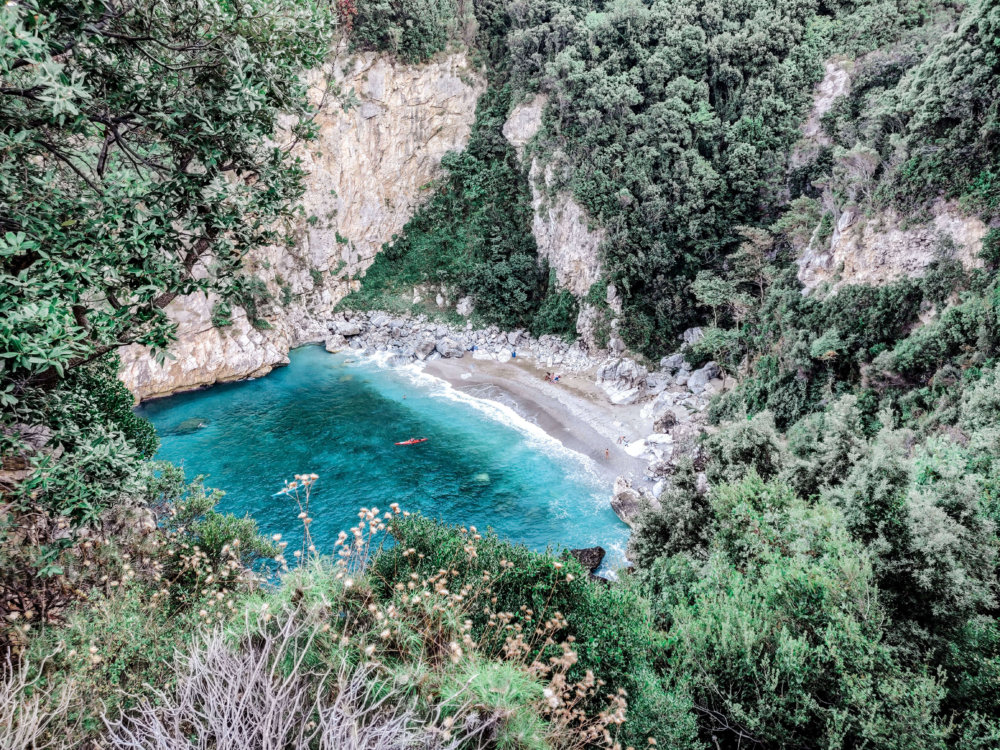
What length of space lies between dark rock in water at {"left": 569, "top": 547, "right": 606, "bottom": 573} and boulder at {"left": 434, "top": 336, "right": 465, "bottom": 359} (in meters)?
21.6

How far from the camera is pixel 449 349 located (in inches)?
1468

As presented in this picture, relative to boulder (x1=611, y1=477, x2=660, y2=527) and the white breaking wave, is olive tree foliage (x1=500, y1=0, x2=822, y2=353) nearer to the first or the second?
the white breaking wave

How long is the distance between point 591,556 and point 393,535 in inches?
440

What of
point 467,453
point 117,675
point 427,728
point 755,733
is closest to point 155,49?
point 117,675

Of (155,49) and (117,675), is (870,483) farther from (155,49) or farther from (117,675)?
(155,49)

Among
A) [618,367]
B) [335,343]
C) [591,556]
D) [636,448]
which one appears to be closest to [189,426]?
[335,343]

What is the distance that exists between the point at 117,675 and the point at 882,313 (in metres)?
23.2

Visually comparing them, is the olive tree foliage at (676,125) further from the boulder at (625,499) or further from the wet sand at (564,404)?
the boulder at (625,499)

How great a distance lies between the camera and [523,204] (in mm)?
39406

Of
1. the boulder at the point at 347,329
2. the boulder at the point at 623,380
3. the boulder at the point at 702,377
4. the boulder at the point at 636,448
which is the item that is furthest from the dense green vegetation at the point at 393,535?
the boulder at the point at 347,329

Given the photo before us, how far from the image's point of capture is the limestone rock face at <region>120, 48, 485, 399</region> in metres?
38.4

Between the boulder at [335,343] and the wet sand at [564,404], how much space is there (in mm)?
8652

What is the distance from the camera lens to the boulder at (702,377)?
90.7 ft

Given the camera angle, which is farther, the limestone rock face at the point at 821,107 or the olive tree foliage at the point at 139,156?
the limestone rock face at the point at 821,107
